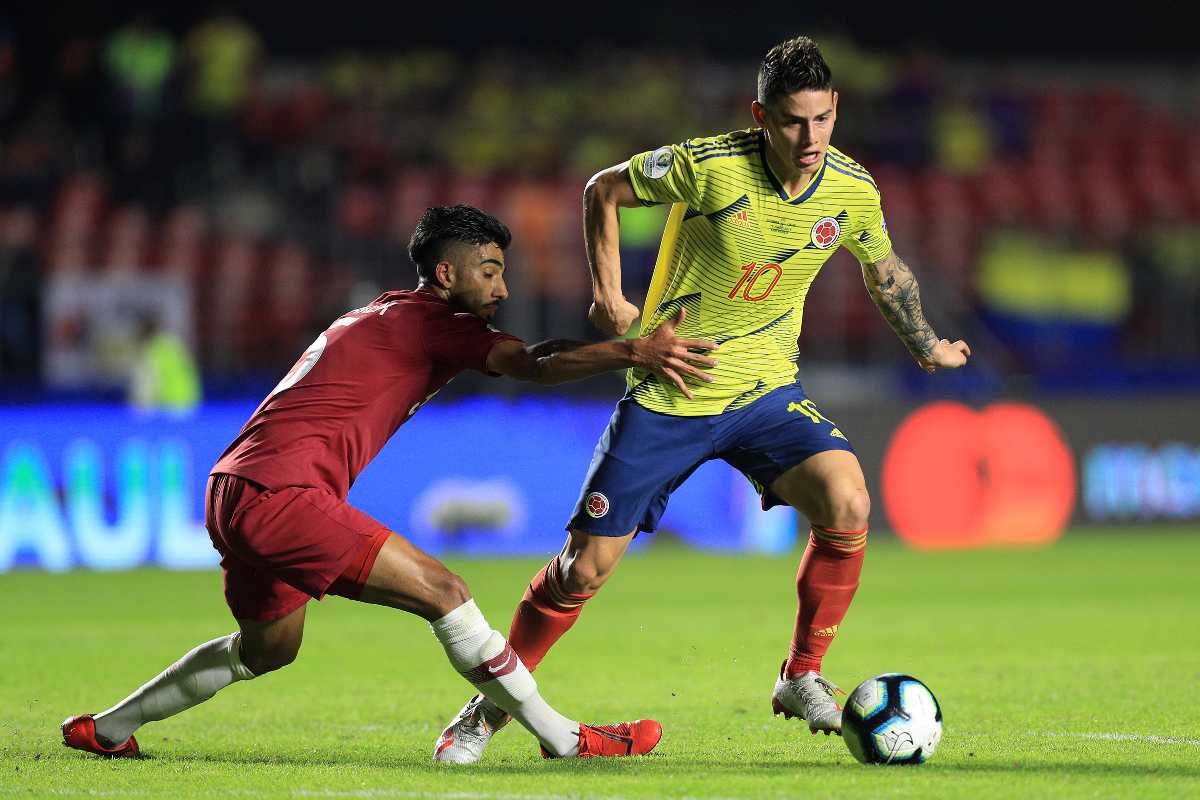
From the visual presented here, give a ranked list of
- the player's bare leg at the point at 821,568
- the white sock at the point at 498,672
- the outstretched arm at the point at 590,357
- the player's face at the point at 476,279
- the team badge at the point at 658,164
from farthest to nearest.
→ the player's bare leg at the point at 821,568 → the team badge at the point at 658,164 → the player's face at the point at 476,279 → the outstretched arm at the point at 590,357 → the white sock at the point at 498,672

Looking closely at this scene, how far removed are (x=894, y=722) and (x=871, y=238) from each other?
1.76 metres

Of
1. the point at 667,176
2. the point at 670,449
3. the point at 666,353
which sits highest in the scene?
the point at 667,176

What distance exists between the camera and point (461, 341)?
5.52 metres

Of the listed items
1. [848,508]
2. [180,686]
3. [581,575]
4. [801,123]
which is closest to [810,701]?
[848,508]

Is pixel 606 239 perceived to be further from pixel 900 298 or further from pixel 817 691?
pixel 817 691

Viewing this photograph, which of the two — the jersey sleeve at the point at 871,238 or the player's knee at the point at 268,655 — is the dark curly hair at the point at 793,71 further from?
the player's knee at the point at 268,655

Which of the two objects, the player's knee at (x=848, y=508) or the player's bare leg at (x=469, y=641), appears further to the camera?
the player's knee at (x=848, y=508)

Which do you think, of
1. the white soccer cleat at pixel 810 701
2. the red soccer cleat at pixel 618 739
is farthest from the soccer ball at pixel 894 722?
the red soccer cleat at pixel 618 739

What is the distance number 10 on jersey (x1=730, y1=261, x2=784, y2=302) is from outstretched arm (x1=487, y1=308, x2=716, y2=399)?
57 cm

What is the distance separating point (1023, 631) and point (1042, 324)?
830 cm

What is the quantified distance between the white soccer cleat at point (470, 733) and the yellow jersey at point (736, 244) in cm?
114

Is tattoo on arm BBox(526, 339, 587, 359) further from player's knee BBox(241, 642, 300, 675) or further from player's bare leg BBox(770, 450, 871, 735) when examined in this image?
player's knee BBox(241, 642, 300, 675)

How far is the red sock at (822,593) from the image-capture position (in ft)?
20.3

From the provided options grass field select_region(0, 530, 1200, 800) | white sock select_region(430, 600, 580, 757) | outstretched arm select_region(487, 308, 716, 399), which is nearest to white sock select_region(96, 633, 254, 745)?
grass field select_region(0, 530, 1200, 800)
